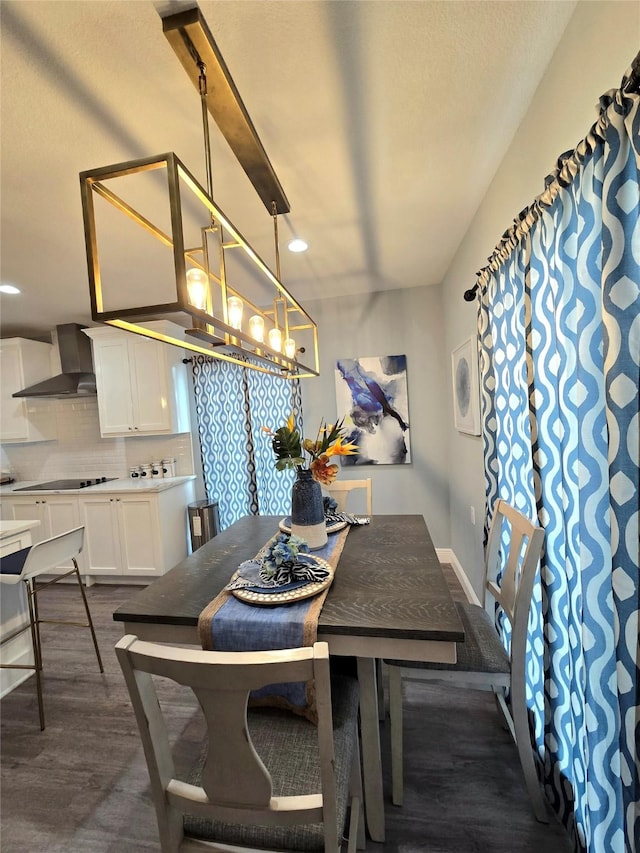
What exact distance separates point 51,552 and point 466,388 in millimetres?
2710

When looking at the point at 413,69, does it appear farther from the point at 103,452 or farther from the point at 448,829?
the point at 103,452

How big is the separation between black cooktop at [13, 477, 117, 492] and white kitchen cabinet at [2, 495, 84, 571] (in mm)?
117

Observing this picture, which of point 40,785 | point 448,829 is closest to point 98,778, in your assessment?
point 40,785

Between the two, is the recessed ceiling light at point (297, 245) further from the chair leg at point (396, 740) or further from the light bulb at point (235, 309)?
the chair leg at point (396, 740)

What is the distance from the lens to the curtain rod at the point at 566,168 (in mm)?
734

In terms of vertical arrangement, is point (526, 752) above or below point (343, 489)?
below

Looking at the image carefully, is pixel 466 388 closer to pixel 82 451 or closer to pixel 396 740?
pixel 396 740

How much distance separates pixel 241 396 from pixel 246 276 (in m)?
1.22

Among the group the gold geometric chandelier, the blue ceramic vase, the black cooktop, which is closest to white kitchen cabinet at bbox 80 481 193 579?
the black cooktop

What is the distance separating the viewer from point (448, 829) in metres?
1.30

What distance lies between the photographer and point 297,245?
7.74 ft

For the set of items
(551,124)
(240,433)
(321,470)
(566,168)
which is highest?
(551,124)

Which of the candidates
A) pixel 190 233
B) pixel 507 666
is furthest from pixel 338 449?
pixel 190 233

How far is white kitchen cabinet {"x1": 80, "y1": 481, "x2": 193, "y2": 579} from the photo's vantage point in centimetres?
342
